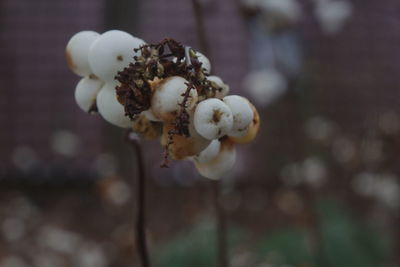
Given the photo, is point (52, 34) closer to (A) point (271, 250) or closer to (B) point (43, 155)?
(B) point (43, 155)

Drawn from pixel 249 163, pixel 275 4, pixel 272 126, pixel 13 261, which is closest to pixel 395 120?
pixel 275 4

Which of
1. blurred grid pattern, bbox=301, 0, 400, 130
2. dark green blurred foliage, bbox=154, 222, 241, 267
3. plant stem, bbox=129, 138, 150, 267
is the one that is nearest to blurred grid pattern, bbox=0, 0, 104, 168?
blurred grid pattern, bbox=301, 0, 400, 130

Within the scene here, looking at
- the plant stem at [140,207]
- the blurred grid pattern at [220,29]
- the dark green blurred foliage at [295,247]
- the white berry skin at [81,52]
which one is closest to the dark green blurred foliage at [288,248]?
the dark green blurred foliage at [295,247]

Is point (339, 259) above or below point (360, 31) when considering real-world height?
below

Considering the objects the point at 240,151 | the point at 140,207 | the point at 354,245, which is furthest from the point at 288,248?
the point at 240,151

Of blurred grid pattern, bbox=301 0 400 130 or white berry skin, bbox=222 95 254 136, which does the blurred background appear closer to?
blurred grid pattern, bbox=301 0 400 130

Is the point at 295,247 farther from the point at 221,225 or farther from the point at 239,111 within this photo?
the point at 239,111

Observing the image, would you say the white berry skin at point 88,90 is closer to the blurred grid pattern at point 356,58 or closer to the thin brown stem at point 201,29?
the thin brown stem at point 201,29

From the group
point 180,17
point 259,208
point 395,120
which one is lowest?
point 259,208
